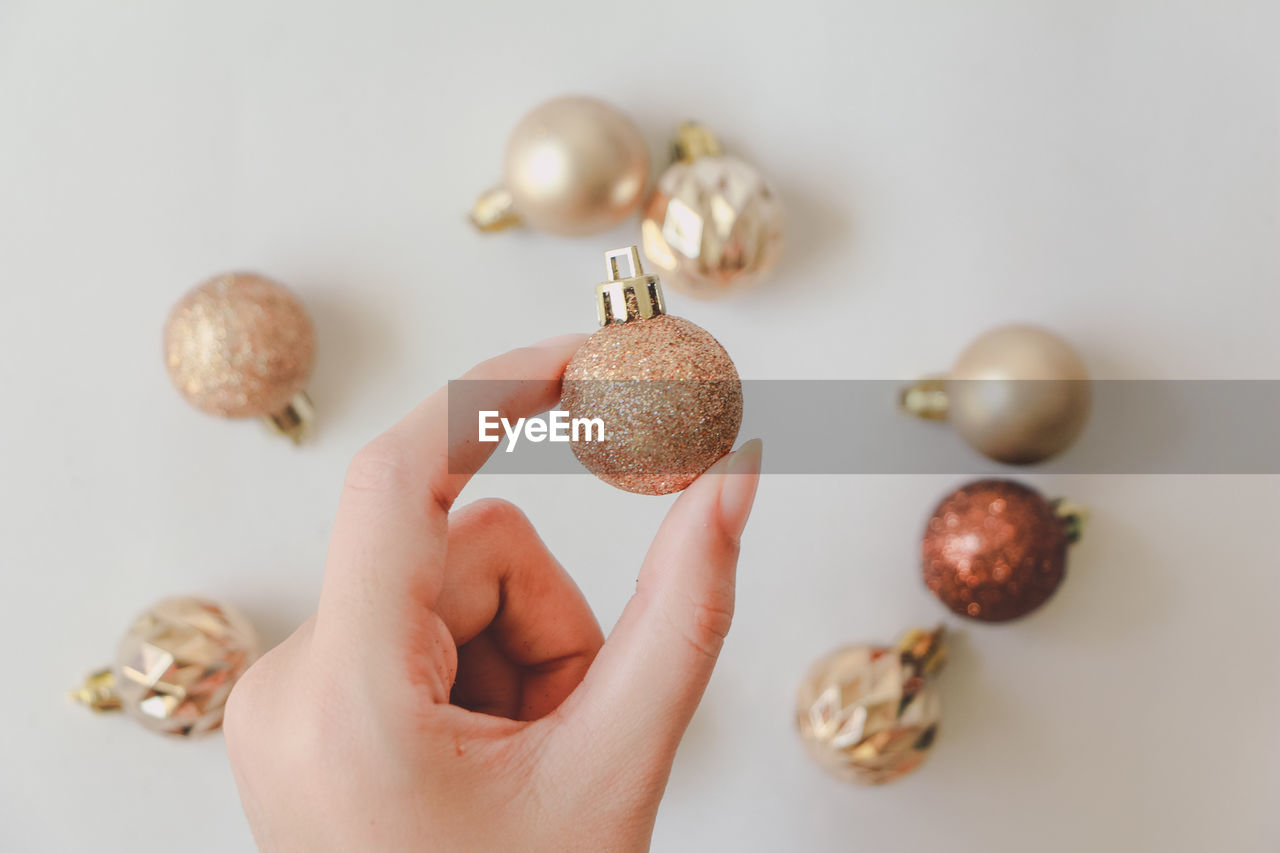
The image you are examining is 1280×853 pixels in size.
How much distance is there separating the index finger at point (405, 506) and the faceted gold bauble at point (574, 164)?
11.8 inches

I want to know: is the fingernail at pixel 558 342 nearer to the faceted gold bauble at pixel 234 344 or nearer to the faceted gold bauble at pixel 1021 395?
the faceted gold bauble at pixel 234 344

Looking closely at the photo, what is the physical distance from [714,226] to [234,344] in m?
0.46

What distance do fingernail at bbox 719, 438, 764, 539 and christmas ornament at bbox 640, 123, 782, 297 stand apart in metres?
0.35

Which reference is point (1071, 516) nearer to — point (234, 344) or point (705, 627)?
point (705, 627)

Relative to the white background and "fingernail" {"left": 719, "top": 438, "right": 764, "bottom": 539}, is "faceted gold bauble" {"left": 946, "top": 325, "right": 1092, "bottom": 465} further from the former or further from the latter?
"fingernail" {"left": 719, "top": 438, "right": 764, "bottom": 539}

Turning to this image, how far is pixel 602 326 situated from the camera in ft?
1.73

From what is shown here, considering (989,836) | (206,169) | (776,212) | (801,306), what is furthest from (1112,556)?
(206,169)

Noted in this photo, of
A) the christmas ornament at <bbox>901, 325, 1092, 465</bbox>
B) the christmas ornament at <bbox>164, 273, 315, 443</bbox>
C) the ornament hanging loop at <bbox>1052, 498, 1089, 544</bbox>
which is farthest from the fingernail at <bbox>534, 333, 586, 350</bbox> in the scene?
the ornament hanging loop at <bbox>1052, 498, 1089, 544</bbox>

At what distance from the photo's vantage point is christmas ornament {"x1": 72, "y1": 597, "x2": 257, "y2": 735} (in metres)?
0.82

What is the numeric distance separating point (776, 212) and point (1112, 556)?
563 mm

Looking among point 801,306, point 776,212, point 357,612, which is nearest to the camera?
point 357,612

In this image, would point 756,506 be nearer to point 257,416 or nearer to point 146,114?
point 257,416

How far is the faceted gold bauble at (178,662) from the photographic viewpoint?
0.82m

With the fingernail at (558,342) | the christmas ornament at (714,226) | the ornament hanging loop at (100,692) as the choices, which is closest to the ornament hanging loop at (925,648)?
the christmas ornament at (714,226)
